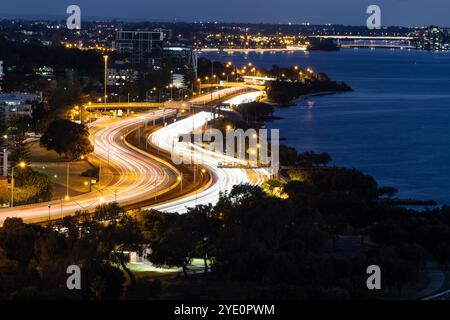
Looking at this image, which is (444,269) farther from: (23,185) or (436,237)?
(23,185)

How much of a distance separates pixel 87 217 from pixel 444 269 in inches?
125

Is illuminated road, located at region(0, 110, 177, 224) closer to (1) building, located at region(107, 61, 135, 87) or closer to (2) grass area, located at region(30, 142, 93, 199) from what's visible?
(2) grass area, located at region(30, 142, 93, 199)

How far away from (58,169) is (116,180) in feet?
5.14

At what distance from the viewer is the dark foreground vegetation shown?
6.74 meters

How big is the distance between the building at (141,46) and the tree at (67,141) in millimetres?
20439

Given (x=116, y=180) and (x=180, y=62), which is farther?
(x=180, y=62)

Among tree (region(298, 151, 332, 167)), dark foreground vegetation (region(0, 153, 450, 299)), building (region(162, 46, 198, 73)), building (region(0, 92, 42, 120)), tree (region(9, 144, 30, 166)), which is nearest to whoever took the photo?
dark foreground vegetation (region(0, 153, 450, 299))

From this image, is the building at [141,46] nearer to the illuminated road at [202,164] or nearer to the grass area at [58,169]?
the illuminated road at [202,164]

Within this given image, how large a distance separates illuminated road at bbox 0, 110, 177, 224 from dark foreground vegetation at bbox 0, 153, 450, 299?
4.08 ft

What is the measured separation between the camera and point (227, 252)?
7465 mm

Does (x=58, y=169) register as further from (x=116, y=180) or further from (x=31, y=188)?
(x=31, y=188)

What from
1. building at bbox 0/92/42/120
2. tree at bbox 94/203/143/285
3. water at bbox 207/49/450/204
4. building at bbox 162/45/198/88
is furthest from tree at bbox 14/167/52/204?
building at bbox 162/45/198/88

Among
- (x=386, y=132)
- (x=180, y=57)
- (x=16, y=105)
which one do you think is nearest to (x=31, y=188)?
(x=16, y=105)

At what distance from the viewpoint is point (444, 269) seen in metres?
8.25
